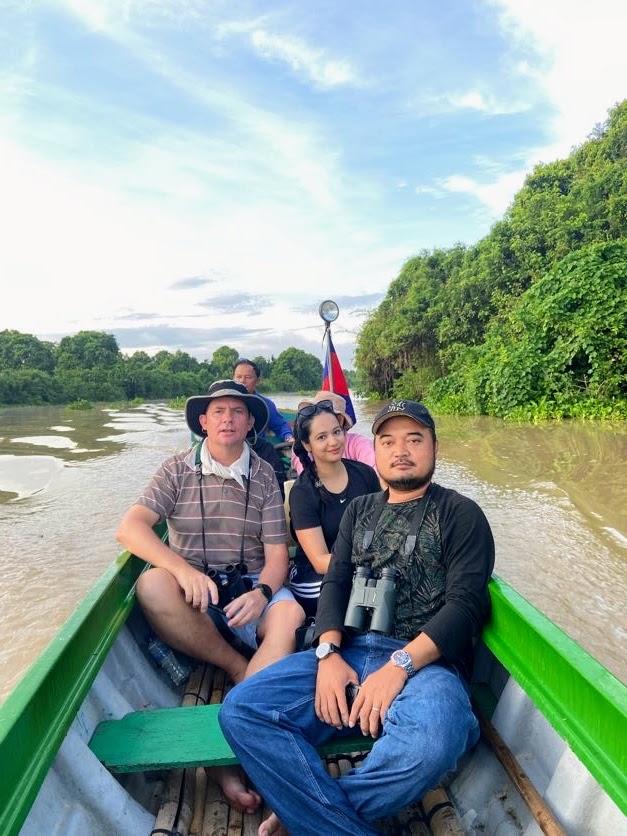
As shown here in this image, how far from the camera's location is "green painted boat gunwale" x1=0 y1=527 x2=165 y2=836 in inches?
48.1

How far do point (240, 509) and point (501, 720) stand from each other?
1.28 metres

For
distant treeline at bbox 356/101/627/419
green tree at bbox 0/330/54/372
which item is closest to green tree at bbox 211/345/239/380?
green tree at bbox 0/330/54/372

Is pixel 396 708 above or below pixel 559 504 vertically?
above

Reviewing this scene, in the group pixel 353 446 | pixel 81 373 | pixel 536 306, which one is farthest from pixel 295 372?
pixel 353 446

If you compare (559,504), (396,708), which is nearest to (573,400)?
(559,504)

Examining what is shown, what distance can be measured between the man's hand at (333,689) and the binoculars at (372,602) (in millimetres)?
129

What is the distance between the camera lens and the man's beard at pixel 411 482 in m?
1.93

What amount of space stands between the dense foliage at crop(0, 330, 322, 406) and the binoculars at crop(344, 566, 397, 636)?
93.5ft

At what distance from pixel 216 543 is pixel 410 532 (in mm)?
1018

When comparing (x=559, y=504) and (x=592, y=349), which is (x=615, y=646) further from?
(x=592, y=349)

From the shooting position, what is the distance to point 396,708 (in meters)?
1.60

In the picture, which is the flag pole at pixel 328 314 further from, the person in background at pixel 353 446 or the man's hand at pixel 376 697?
the man's hand at pixel 376 697

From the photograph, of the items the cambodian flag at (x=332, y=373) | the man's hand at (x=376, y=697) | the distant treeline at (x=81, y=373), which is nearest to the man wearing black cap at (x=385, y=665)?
the man's hand at (x=376, y=697)

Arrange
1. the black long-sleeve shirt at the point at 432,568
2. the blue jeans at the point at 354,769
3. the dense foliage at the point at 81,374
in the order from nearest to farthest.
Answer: the blue jeans at the point at 354,769
the black long-sleeve shirt at the point at 432,568
the dense foliage at the point at 81,374
